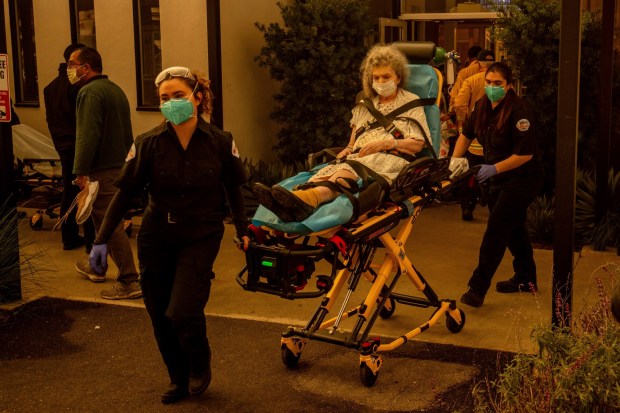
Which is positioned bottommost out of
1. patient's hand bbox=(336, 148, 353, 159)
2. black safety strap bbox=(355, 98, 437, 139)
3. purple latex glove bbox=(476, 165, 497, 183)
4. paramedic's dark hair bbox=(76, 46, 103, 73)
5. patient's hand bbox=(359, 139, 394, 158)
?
purple latex glove bbox=(476, 165, 497, 183)

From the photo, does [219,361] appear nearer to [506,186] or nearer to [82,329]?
[82,329]

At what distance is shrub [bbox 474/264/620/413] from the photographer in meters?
4.09

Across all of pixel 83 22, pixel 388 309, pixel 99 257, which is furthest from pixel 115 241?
pixel 83 22

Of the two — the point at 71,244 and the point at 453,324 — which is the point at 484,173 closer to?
the point at 453,324

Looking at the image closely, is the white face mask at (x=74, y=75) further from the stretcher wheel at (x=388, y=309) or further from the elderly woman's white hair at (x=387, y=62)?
the stretcher wheel at (x=388, y=309)

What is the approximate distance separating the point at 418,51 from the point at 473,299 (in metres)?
1.92

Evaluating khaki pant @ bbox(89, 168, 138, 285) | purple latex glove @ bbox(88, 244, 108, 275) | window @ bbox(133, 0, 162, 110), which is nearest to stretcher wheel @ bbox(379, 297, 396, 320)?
khaki pant @ bbox(89, 168, 138, 285)

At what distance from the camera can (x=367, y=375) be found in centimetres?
573

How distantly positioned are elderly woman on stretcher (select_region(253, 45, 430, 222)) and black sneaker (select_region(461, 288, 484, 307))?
4.71ft

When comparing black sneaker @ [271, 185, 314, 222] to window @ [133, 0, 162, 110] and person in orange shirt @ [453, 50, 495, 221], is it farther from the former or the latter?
window @ [133, 0, 162, 110]

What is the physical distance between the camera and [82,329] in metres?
7.06

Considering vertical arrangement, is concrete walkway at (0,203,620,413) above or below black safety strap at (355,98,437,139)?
below

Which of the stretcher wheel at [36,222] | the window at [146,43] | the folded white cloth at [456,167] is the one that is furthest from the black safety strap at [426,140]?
the window at [146,43]

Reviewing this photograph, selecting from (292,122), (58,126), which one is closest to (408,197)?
(58,126)
